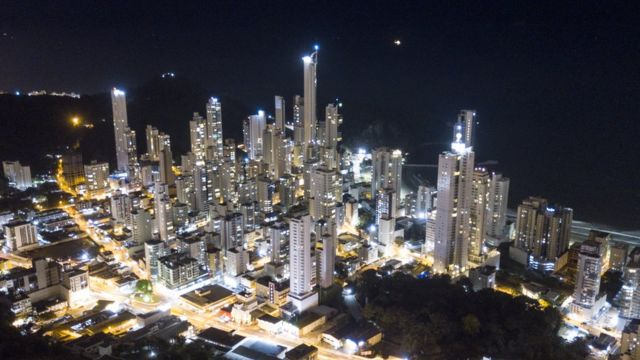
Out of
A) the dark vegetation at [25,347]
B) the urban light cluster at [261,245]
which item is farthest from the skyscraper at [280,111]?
Result: the dark vegetation at [25,347]

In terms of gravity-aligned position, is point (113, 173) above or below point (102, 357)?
above

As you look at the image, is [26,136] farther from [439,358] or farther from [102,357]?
[439,358]

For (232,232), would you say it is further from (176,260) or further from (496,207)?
(496,207)

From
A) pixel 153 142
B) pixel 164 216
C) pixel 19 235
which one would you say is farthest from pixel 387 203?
pixel 19 235

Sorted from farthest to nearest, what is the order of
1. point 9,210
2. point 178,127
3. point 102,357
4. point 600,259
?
point 178,127, point 9,210, point 600,259, point 102,357

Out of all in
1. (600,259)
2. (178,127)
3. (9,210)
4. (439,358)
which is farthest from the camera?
(178,127)

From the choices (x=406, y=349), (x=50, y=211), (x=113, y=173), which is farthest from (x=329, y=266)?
(x=113, y=173)

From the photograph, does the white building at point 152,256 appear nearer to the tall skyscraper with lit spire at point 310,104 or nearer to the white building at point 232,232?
the white building at point 232,232
